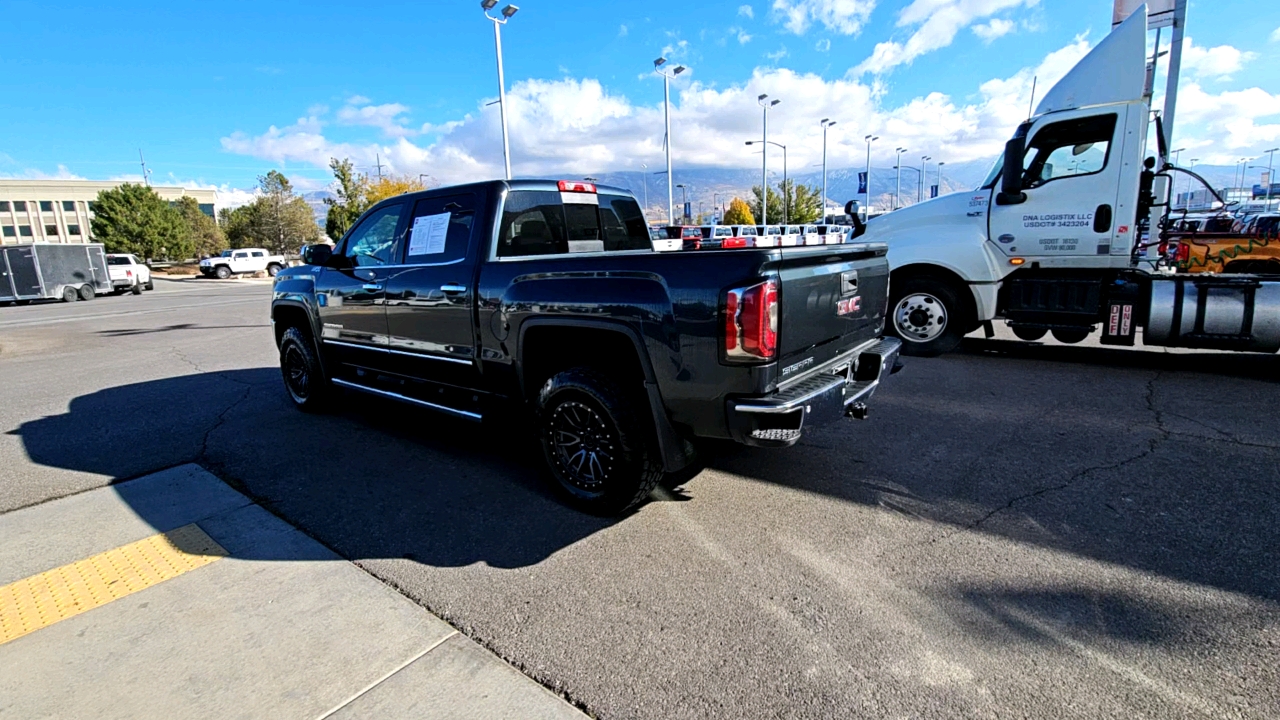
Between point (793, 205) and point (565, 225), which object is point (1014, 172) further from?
point (793, 205)

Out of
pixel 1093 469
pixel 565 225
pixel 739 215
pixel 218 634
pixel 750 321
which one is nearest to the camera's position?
pixel 218 634

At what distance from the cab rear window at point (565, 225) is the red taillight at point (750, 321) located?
1930mm

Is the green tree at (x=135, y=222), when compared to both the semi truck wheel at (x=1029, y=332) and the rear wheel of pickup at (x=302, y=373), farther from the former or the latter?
the semi truck wheel at (x=1029, y=332)

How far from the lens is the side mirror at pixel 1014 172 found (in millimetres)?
6891

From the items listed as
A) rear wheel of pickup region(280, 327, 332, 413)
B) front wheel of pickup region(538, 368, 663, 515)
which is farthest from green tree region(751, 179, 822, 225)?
front wheel of pickup region(538, 368, 663, 515)

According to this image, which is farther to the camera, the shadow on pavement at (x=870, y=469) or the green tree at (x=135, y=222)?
the green tree at (x=135, y=222)

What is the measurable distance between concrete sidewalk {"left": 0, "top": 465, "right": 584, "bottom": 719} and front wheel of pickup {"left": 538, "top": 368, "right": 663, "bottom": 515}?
46.0 inches

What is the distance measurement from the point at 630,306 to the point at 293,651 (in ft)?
7.05

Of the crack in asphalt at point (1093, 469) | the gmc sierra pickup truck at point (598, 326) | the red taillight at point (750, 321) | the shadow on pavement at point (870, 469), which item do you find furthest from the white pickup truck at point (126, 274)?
the crack in asphalt at point (1093, 469)

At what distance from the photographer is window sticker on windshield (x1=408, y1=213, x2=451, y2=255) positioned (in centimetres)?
462

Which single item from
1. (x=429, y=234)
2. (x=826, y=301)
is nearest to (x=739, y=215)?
(x=429, y=234)

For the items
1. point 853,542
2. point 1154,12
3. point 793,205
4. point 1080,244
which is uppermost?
point 793,205

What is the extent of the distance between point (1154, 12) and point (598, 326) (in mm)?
7860

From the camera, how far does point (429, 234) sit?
4.72 metres
